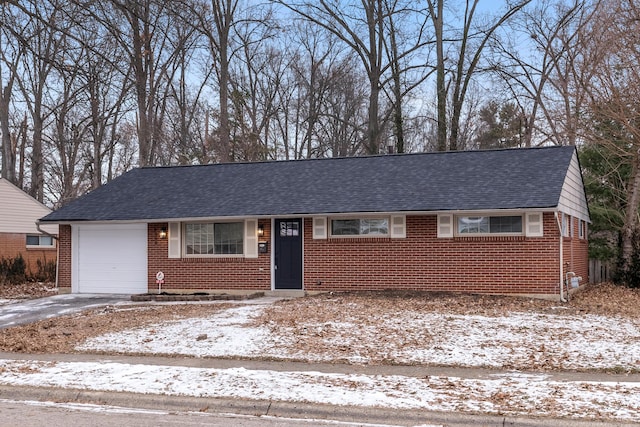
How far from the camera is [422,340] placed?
1199cm

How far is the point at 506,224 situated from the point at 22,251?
21.9 meters

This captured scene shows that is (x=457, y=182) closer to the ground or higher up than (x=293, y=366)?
higher up

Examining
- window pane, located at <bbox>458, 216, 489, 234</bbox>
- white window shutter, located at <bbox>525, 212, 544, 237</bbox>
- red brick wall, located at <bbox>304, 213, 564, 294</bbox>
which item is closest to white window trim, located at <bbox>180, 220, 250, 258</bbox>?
red brick wall, located at <bbox>304, 213, 564, 294</bbox>

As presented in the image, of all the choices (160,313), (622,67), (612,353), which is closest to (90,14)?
(160,313)

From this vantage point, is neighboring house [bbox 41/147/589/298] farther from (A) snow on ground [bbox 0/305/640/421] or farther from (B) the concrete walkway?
(B) the concrete walkway

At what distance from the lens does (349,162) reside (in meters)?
23.8

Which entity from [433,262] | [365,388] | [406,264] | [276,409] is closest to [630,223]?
[433,262]

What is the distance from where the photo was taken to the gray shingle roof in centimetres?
1911

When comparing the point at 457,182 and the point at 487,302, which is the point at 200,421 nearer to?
the point at 487,302

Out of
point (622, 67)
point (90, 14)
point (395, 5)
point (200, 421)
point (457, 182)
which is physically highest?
point (395, 5)

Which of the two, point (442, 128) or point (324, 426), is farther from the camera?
point (442, 128)

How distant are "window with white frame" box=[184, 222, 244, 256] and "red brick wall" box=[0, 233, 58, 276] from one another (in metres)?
11.7

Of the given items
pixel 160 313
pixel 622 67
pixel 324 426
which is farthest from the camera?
pixel 622 67

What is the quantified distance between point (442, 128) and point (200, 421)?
27.4m
